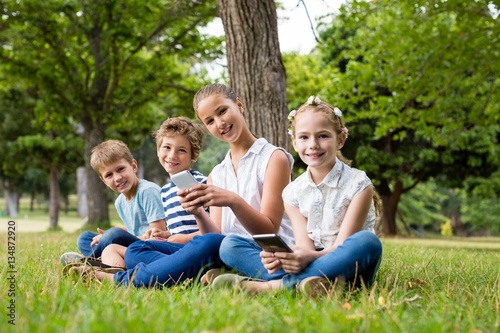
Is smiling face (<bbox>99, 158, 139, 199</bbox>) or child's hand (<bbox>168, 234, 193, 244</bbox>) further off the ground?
smiling face (<bbox>99, 158, 139, 199</bbox>)

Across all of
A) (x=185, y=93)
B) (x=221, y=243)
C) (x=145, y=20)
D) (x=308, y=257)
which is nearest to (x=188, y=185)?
(x=221, y=243)

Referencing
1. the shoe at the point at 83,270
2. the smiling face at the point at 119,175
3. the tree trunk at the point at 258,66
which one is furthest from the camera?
the tree trunk at the point at 258,66

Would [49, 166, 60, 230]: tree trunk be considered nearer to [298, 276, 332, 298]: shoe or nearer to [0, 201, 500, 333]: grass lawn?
[0, 201, 500, 333]: grass lawn

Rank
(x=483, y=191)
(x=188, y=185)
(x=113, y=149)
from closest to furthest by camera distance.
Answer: (x=188, y=185)
(x=113, y=149)
(x=483, y=191)

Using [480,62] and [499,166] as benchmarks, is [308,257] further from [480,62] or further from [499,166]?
[499,166]

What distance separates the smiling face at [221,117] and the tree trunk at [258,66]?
8.66ft

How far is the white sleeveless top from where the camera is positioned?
402 centimetres

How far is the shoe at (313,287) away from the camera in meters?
2.95

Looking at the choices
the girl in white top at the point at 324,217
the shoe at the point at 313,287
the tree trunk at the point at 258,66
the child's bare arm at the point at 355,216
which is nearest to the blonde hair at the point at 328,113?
the girl in white top at the point at 324,217

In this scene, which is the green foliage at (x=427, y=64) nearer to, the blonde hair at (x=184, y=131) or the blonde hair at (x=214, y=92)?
the blonde hair at (x=184, y=131)

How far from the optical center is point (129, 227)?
16.6 ft

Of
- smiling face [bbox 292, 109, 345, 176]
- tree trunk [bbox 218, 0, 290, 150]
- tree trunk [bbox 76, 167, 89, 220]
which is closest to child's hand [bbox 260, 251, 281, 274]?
smiling face [bbox 292, 109, 345, 176]

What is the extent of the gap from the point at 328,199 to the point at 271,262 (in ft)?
2.06

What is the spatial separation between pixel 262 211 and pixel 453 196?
130ft
